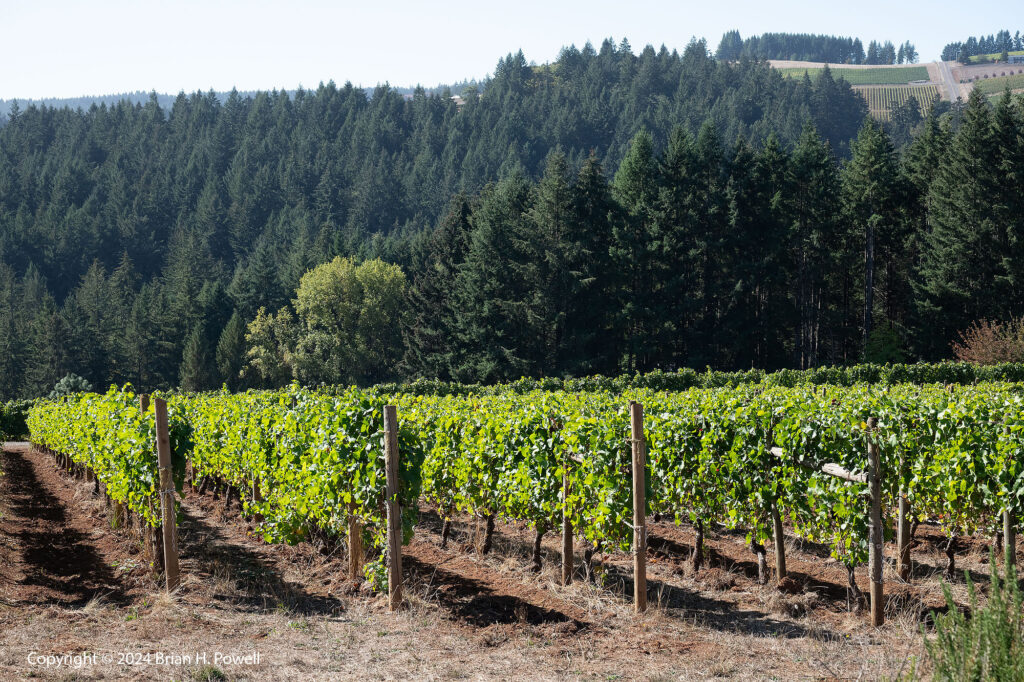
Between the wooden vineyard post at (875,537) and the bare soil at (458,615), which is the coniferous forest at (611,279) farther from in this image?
the wooden vineyard post at (875,537)

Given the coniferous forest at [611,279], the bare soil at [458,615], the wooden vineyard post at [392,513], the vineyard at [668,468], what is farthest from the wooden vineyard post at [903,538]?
the coniferous forest at [611,279]

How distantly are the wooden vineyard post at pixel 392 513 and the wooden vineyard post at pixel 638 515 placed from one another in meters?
2.37

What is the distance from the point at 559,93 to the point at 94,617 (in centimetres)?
18573

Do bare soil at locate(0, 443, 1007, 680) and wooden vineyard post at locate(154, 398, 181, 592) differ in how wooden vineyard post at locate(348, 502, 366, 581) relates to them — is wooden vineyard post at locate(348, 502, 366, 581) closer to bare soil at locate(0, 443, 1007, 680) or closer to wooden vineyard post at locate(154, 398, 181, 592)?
bare soil at locate(0, 443, 1007, 680)

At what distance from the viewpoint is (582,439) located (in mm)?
8977

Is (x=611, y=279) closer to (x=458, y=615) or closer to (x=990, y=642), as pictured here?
(x=458, y=615)

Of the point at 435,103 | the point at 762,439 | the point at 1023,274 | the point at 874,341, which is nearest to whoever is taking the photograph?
the point at 762,439

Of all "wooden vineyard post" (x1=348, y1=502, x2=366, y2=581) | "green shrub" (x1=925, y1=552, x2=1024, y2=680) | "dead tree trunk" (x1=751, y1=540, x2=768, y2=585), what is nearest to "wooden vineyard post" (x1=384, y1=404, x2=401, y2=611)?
"wooden vineyard post" (x1=348, y1=502, x2=366, y2=581)

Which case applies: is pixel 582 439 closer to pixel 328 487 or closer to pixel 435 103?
pixel 328 487

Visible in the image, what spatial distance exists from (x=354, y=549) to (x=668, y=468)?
3.74 meters

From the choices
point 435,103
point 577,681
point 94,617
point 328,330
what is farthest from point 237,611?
point 435,103

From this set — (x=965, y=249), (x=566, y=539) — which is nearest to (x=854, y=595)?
(x=566, y=539)

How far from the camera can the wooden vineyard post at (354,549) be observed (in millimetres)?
9242

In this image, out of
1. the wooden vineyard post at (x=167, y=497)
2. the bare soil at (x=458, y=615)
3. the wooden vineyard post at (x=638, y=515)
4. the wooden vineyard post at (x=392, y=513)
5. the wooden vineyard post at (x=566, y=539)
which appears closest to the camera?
the bare soil at (x=458, y=615)
